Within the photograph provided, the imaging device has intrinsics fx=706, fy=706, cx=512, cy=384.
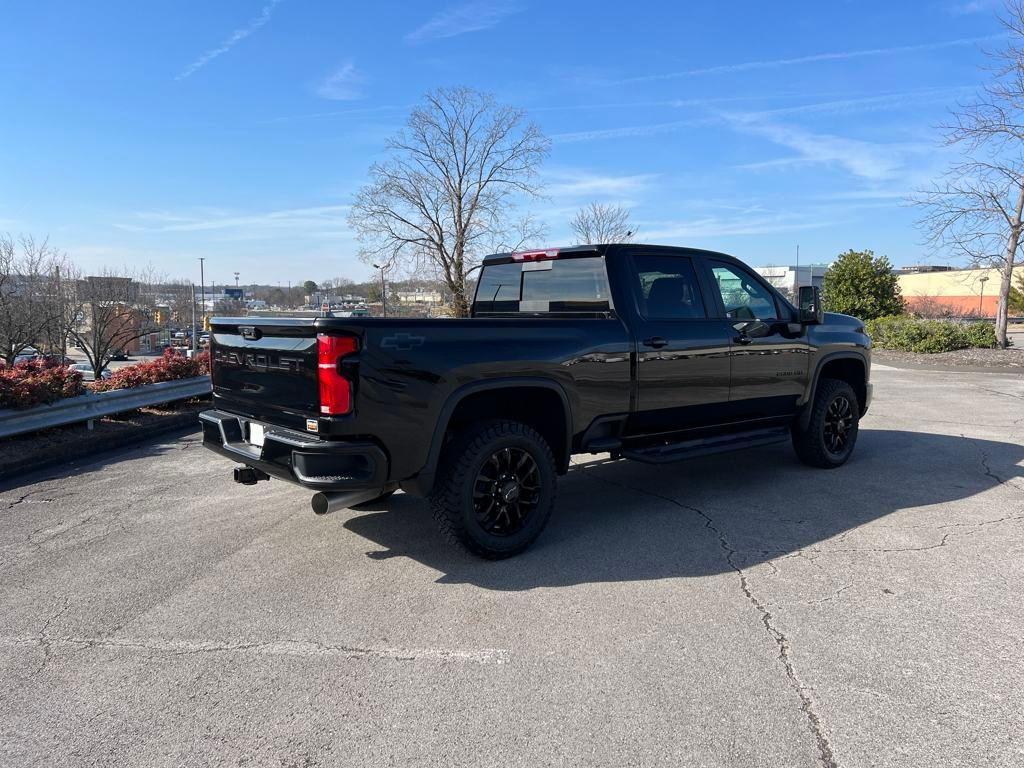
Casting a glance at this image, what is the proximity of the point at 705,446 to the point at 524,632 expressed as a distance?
8.52 ft

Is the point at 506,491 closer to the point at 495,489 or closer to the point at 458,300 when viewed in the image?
the point at 495,489

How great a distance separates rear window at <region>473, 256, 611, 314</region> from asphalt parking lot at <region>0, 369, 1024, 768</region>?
5.31ft

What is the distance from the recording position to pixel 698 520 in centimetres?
521

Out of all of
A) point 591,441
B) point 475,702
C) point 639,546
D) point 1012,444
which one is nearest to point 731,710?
point 475,702

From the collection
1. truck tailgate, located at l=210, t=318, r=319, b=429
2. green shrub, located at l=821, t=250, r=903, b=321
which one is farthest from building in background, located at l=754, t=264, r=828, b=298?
truck tailgate, located at l=210, t=318, r=319, b=429

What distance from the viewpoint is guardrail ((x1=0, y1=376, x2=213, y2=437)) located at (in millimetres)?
6816

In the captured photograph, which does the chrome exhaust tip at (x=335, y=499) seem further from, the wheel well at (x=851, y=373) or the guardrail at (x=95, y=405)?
the wheel well at (x=851, y=373)

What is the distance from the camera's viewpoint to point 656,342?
5.14m

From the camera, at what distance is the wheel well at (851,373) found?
6937mm

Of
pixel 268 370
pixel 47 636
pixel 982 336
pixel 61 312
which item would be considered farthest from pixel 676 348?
pixel 61 312

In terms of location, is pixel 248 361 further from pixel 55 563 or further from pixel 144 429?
pixel 144 429

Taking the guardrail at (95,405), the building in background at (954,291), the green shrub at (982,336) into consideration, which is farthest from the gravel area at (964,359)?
the building in background at (954,291)

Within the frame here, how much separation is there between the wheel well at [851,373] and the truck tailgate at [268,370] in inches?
201

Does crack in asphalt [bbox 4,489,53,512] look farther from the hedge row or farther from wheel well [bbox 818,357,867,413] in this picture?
the hedge row
